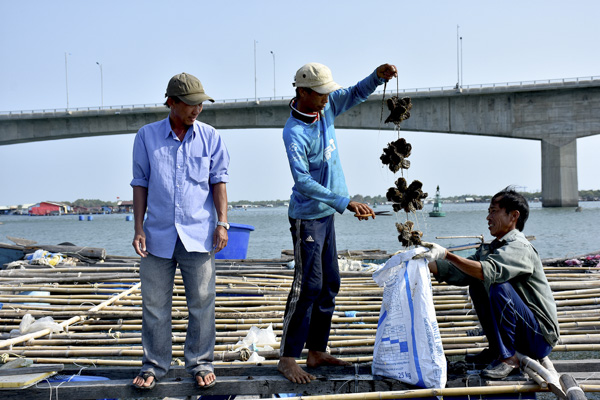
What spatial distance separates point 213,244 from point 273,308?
102 inches

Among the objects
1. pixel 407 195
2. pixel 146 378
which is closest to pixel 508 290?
pixel 407 195

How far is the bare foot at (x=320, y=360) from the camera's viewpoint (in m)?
3.29

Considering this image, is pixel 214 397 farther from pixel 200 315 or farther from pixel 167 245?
pixel 167 245

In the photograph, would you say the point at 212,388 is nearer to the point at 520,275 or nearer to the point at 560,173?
the point at 520,275

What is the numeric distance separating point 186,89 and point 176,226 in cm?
72

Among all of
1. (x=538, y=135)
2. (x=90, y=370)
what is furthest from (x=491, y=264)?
(x=538, y=135)

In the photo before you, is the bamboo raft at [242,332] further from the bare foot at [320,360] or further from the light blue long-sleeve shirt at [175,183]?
the light blue long-sleeve shirt at [175,183]

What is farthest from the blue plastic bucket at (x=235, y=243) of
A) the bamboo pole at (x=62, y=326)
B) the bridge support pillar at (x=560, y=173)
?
the bridge support pillar at (x=560, y=173)

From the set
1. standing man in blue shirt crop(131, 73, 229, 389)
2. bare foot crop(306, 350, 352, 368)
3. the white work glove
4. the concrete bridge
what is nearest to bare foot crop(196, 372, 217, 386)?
standing man in blue shirt crop(131, 73, 229, 389)

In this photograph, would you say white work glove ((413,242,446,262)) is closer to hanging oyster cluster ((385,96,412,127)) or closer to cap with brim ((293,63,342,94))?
hanging oyster cluster ((385,96,412,127))

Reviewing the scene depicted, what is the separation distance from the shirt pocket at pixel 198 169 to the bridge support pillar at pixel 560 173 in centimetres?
3320

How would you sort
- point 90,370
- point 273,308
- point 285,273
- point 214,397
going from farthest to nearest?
point 285,273 → point 273,308 → point 214,397 → point 90,370

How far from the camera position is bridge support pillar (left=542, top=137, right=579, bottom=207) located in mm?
33250

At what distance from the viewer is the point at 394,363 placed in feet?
9.79
